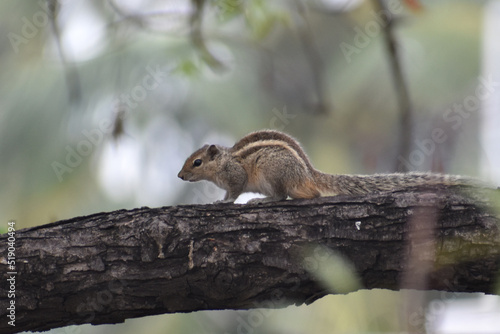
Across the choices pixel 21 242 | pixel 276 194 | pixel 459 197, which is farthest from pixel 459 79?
pixel 21 242

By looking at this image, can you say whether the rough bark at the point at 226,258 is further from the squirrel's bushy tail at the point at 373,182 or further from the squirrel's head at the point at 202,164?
the squirrel's head at the point at 202,164

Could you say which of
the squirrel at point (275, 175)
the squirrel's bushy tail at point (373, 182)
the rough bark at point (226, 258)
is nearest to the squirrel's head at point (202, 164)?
the squirrel at point (275, 175)

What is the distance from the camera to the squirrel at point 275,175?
118 inches

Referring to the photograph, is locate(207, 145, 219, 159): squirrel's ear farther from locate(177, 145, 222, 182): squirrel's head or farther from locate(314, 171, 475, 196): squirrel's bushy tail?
locate(314, 171, 475, 196): squirrel's bushy tail

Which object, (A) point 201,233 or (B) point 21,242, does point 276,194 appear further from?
(B) point 21,242

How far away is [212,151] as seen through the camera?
3.73 m

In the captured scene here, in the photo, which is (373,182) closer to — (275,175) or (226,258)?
(275,175)

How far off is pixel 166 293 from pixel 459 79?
2.70 m

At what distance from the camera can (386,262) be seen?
7.33 ft

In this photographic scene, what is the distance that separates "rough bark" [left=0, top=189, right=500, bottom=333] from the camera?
221 centimetres

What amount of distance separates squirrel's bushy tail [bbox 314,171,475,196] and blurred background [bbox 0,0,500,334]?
1.18 ft

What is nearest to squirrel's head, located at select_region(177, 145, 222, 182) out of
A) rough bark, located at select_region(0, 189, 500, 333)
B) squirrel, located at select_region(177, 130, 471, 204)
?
squirrel, located at select_region(177, 130, 471, 204)

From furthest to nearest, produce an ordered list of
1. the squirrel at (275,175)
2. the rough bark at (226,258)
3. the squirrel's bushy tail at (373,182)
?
the squirrel at (275,175) < the squirrel's bushy tail at (373,182) < the rough bark at (226,258)

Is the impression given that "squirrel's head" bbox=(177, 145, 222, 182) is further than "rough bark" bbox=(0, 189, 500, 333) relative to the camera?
Yes
